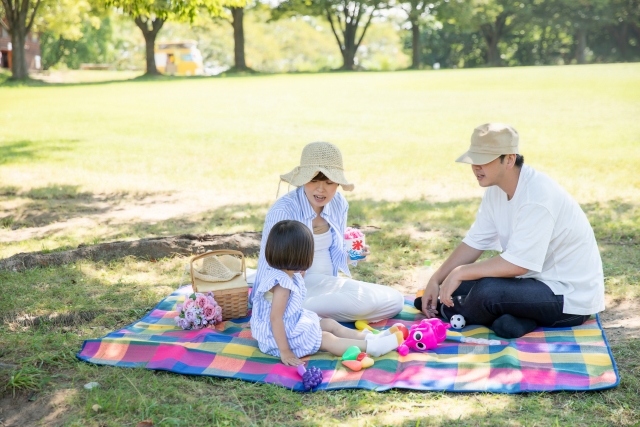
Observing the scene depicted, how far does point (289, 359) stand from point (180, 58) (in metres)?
64.0

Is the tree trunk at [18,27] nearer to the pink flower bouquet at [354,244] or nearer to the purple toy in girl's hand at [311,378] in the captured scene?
the pink flower bouquet at [354,244]

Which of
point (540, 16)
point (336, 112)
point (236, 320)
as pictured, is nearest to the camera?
point (236, 320)

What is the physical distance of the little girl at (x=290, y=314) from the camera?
3742 millimetres

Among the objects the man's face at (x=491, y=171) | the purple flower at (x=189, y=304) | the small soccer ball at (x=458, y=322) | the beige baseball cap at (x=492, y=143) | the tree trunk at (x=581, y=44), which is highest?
the tree trunk at (x=581, y=44)

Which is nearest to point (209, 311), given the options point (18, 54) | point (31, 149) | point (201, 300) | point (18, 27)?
point (201, 300)

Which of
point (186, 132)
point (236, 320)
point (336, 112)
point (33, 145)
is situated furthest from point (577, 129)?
point (236, 320)

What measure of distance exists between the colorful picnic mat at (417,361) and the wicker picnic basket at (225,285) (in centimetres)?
28

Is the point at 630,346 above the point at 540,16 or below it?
below

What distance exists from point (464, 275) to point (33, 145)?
11998 mm

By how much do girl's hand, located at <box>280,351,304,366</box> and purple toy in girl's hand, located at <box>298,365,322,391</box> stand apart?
167 millimetres

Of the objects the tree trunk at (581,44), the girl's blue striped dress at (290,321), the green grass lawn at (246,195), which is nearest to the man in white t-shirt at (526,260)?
the green grass lawn at (246,195)

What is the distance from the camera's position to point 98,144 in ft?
46.7

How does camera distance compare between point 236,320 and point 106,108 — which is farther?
point 106,108

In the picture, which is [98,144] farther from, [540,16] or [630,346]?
[540,16]
